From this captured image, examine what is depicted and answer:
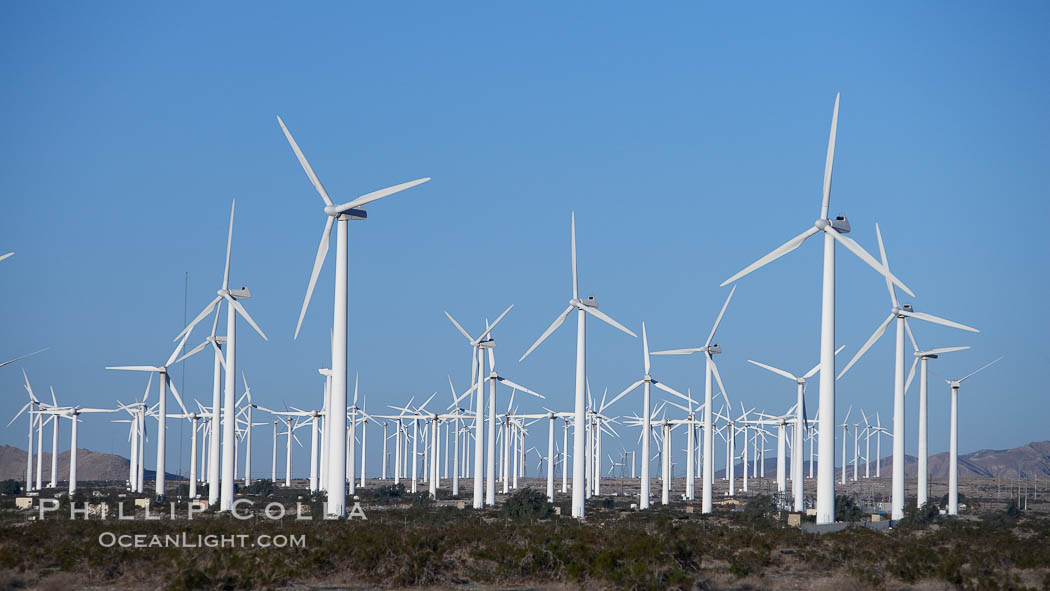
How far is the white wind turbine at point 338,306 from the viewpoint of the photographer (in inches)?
1769

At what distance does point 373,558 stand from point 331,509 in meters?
14.6

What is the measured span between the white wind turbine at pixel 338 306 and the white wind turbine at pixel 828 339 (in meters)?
15.7

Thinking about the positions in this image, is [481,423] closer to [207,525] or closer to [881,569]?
[207,525]

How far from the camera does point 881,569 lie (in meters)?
35.0

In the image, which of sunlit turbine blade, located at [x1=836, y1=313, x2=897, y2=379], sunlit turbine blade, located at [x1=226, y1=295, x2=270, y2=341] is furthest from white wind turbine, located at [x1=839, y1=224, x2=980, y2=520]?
sunlit turbine blade, located at [x1=226, y1=295, x2=270, y2=341]

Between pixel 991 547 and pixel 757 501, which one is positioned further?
pixel 757 501

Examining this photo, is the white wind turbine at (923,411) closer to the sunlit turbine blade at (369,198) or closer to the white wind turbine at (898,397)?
the white wind turbine at (898,397)

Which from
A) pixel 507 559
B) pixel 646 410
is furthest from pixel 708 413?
pixel 507 559

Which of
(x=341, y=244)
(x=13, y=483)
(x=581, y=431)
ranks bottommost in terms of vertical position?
(x=13, y=483)

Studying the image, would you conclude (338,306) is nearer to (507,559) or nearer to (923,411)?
(507,559)

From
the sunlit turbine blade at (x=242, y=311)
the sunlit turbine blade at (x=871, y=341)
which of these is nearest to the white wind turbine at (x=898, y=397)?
the sunlit turbine blade at (x=871, y=341)

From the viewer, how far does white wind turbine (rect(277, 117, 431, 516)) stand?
147 feet

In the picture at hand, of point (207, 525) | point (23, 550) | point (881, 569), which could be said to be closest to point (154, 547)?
point (23, 550)

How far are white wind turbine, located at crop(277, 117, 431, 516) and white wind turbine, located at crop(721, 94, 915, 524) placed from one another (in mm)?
15655
